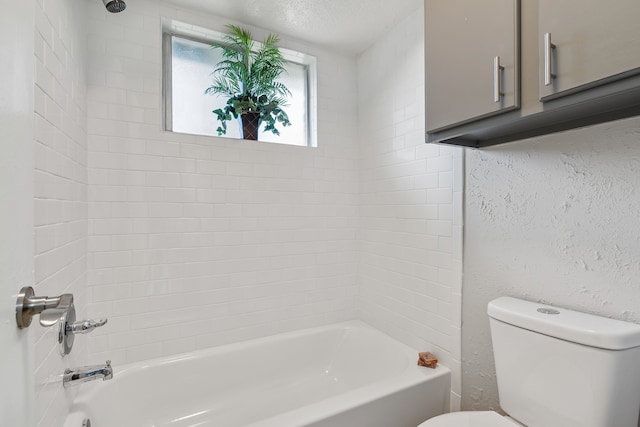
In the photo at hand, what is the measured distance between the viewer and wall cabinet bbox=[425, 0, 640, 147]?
81cm

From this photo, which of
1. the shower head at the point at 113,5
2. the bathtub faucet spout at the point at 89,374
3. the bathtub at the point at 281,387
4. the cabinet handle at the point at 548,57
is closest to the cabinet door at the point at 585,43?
the cabinet handle at the point at 548,57

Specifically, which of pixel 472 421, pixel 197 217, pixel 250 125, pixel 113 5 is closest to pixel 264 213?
pixel 197 217

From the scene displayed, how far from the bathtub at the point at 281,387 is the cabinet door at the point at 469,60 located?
126 centimetres

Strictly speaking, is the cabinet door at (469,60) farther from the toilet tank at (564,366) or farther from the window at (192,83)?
the window at (192,83)

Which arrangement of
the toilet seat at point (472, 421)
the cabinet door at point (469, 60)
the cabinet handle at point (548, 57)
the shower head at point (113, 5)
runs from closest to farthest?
the cabinet handle at point (548, 57) < the cabinet door at point (469, 60) < the toilet seat at point (472, 421) < the shower head at point (113, 5)

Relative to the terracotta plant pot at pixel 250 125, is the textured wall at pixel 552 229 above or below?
below

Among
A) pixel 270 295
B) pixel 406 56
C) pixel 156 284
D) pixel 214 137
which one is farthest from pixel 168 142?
pixel 406 56

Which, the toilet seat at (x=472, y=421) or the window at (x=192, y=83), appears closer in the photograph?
the toilet seat at (x=472, y=421)

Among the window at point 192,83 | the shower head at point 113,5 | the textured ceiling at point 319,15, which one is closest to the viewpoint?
the shower head at point 113,5

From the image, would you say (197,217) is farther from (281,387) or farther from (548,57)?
(548,57)

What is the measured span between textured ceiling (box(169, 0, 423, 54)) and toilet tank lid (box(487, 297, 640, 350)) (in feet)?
5.61

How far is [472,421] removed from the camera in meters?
1.19

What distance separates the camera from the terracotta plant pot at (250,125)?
2.03 metres

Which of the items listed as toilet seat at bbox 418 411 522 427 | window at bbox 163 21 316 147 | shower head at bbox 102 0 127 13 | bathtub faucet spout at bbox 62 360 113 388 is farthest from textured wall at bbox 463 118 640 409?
shower head at bbox 102 0 127 13
